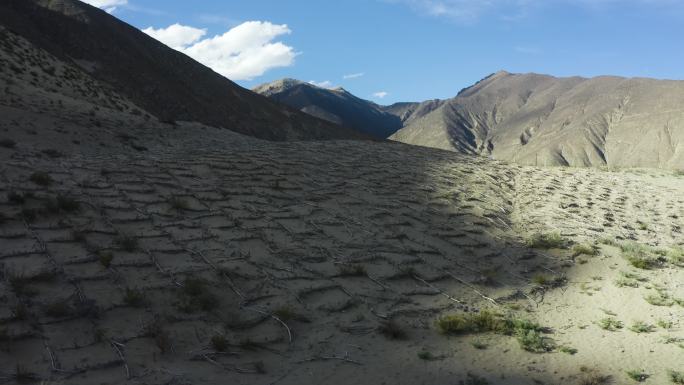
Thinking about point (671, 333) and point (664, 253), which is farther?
point (664, 253)

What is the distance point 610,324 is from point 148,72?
52.7 metres

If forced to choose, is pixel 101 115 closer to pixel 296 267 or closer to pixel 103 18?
pixel 296 267

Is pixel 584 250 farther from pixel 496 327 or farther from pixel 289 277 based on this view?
pixel 289 277

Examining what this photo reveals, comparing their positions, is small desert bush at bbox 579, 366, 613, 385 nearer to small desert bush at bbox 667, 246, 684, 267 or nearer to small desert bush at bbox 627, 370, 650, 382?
small desert bush at bbox 627, 370, 650, 382

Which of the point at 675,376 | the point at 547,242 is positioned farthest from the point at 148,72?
the point at 675,376

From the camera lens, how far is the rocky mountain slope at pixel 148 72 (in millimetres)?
45688

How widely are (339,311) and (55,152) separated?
8.29 meters

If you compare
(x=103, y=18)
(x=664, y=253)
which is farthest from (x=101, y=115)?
(x=103, y=18)

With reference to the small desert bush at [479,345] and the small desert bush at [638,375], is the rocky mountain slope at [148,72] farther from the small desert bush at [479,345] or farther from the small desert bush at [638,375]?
the small desert bush at [638,375]

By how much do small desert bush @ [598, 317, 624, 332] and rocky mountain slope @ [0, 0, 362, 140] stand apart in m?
39.4

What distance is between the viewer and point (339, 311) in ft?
22.7

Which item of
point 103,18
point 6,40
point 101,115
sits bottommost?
point 101,115

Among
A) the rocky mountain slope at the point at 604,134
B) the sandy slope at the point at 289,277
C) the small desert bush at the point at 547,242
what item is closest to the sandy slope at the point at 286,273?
the sandy slope at the point at 289,277

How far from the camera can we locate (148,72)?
51.9m
